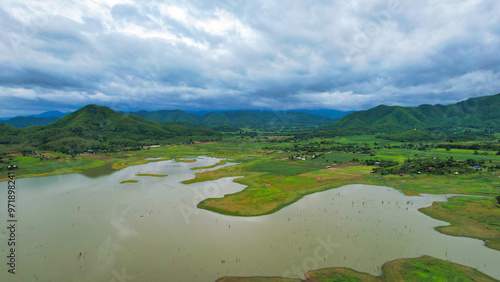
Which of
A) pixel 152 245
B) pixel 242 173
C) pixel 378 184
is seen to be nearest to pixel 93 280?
pixel 152 245

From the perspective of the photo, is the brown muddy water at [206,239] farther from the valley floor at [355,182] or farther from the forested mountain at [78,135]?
the forested mountain at [78,135]

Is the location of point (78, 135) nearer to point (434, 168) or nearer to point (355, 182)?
point (355, 182)

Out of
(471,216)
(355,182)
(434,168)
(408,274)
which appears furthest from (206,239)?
(434,168)

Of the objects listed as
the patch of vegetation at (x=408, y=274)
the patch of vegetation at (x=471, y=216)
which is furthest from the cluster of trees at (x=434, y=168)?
the patch of vegetation at (x=408, y=274)

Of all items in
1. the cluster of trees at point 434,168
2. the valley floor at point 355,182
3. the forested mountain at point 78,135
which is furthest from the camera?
the forested mountain at point 78,135

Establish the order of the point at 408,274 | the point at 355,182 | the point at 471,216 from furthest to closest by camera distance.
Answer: the point at 355,182
the point at 471,216
the point at 408,274

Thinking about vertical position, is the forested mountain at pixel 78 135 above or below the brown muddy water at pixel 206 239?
above

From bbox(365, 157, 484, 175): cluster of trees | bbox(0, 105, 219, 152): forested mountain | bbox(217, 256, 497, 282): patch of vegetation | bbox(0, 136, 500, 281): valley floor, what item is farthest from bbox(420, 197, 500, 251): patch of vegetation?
bbox(0, 105, 219, 152): forested mountain

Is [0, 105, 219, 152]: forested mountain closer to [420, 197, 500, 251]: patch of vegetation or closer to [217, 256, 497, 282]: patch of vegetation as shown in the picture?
[217, 256, 497, 282]: patch of vegetation

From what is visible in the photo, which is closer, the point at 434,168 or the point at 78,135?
the point at 434,168

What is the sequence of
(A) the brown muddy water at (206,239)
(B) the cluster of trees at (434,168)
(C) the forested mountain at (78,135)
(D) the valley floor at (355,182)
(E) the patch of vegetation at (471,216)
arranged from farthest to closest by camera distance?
(C) the forested mountain at (78,135) < (B) the cluster of trees at (434,168) < (E) the patch of vegetation at (471,216) < (A) the brown muddy water at (206,239) < (D) the valley floor at (355,182)
